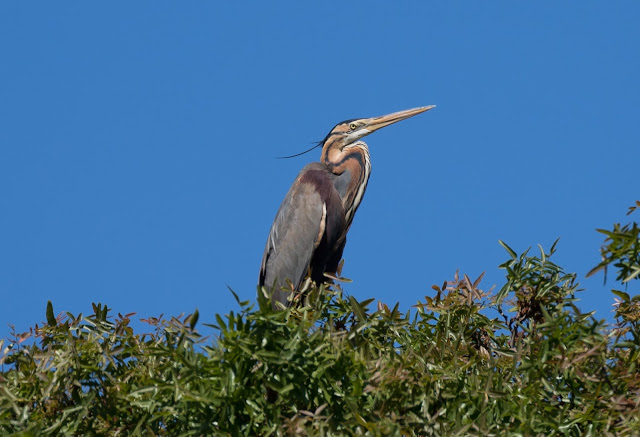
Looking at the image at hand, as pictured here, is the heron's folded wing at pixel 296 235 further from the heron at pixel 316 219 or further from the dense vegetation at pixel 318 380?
the dense vegetation at pixel 318 380

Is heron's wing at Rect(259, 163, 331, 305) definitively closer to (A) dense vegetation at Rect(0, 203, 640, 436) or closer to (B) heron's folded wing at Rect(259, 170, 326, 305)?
(B) heron's folded wing at Rect(259, 170, 326, 305)

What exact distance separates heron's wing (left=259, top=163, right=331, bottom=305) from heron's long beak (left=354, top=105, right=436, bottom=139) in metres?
1.14

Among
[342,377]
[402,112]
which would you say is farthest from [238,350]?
[402,112]

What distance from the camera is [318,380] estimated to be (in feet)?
11.1

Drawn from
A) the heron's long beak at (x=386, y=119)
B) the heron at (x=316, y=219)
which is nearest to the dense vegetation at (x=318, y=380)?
the heron at (x=316, y=219)

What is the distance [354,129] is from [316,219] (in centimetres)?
143

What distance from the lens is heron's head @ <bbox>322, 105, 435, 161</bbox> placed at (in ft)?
28.3

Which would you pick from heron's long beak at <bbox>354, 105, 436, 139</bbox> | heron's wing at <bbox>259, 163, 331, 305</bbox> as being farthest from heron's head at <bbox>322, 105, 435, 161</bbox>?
heron's wing at <bbox>259, 163, 331, 305</bbox>

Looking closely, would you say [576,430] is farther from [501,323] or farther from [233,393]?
[233,393]

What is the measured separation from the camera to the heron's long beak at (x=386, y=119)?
8.78 m

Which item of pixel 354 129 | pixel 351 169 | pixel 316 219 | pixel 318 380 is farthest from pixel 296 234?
pixel 318 380

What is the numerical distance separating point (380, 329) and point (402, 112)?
5.01 metres

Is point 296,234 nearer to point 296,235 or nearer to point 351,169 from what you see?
point 296,235

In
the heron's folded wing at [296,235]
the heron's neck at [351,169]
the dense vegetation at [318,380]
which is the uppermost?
the heron's neck at [351,169]
